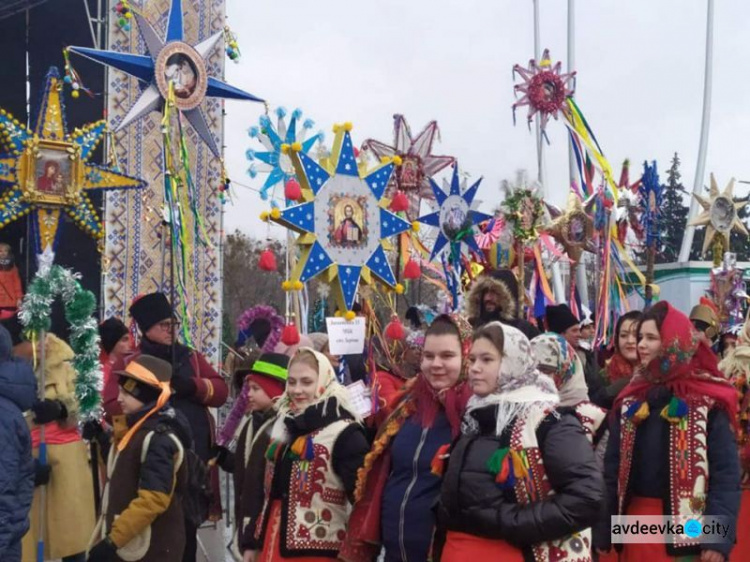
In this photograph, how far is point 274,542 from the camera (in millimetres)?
4422

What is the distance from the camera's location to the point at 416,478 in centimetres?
383

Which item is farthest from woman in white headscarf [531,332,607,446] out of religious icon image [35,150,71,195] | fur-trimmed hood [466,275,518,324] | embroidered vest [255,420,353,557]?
religious icon image [35,150,71,195]

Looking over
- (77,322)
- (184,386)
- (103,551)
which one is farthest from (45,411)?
(103,551)

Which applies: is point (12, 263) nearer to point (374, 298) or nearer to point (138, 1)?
point (138, 1)

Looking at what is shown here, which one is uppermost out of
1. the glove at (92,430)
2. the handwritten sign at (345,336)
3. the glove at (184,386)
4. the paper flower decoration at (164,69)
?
the paper flower decoration at (164,69)

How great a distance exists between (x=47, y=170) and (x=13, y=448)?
661 cm

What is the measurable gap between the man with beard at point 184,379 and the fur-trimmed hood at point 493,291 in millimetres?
1857

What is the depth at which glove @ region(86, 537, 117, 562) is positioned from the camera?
435 cm

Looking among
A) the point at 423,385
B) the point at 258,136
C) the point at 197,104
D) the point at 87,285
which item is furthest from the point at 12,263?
the point at 423,385

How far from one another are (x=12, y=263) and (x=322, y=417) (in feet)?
27.4

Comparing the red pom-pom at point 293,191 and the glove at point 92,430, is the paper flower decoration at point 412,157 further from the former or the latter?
the glove at point 92,430

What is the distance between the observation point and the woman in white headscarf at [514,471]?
3.30 meters

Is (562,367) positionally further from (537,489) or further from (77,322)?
(77,322)

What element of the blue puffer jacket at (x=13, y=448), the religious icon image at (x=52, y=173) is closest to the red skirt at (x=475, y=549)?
the blue puffer jacket at (x=13, y=448)
